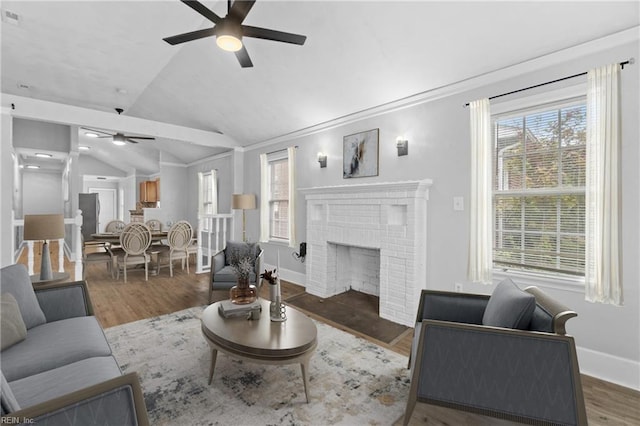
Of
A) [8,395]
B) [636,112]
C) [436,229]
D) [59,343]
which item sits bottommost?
[59,343]

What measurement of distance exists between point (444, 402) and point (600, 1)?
3.06 metres

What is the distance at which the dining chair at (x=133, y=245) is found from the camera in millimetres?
5133

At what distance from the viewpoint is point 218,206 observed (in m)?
7.30

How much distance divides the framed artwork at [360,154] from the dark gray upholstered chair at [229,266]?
179cm

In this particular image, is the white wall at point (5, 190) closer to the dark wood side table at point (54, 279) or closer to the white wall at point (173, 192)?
the dark wood side table at point (54, 279)

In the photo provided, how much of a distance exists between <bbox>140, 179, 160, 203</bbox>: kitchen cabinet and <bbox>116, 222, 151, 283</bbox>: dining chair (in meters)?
4.57

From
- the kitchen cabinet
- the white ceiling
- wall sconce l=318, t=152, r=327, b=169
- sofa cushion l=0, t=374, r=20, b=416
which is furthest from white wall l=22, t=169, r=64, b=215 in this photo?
sofa cushion l=0, t=374, r=20, b=416

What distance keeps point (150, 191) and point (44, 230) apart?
7.29 meters

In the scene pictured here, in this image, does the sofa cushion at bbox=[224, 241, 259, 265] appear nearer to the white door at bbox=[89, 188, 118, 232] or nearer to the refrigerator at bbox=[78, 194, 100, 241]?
the refrigerator at bbox=[78, 194, 100, 241]

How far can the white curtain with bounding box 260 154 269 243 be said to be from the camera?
19.5 feet

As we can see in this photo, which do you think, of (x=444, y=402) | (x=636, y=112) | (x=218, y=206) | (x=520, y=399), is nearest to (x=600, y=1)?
(x=636, y=112)

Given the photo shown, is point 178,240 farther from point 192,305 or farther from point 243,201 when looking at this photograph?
point 192,305

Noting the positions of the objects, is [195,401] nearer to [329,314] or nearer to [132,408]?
[132,408]

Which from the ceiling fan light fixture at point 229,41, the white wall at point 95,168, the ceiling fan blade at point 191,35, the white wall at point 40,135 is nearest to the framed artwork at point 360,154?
the ceiling fan light fixture at point 229,41
